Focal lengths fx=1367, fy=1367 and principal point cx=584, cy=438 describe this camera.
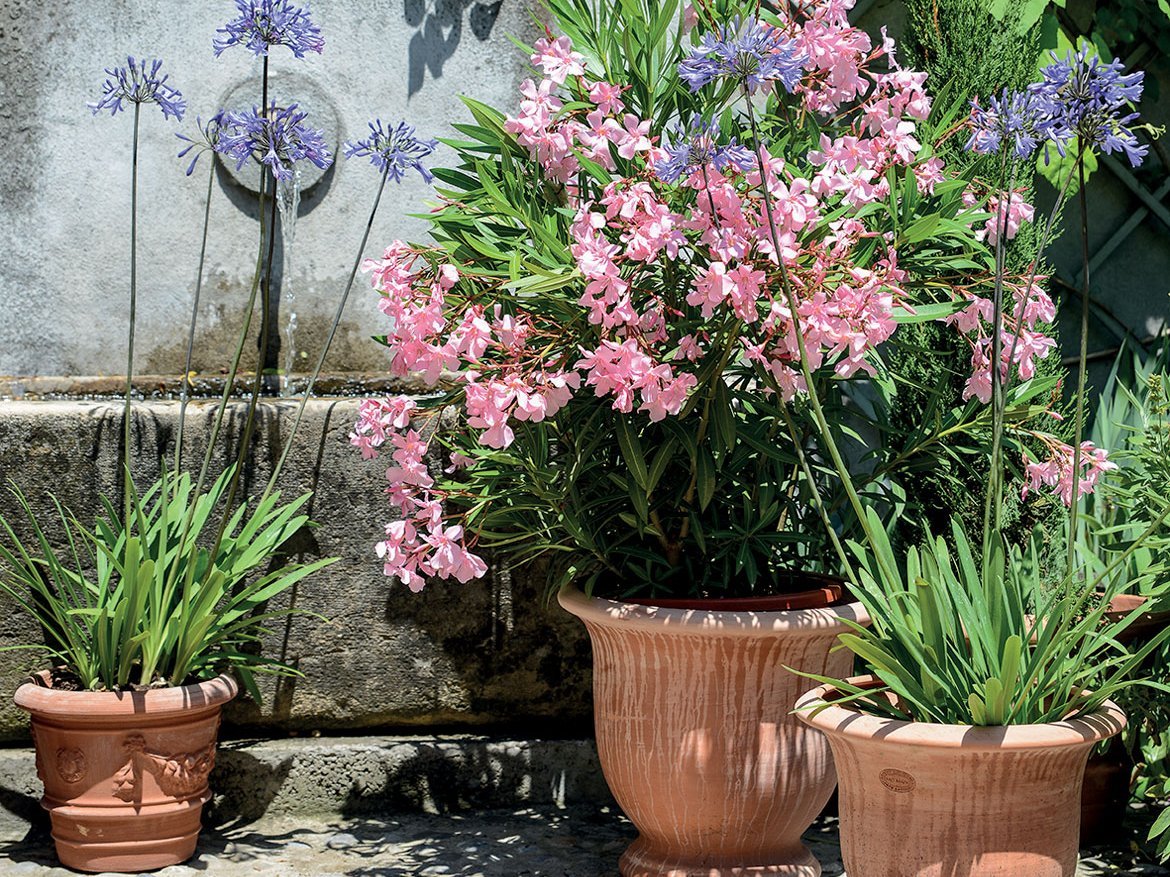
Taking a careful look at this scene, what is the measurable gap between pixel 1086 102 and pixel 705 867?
5.73 feet

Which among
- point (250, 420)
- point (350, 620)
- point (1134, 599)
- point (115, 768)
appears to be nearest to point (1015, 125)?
point (1134, 599)

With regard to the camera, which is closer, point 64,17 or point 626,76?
point 626,76

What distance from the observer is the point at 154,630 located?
125 inches

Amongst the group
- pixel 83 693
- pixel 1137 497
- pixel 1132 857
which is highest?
pixel 1137 497

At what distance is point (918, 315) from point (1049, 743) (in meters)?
0.92

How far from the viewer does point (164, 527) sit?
3.29m

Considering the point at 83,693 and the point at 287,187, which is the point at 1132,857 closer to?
the point at 83,693

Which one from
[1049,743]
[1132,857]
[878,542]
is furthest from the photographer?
[1132,857]

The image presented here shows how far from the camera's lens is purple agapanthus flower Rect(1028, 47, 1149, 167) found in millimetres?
2320

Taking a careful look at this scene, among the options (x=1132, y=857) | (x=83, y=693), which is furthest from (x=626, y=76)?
(x=1132, y=857)

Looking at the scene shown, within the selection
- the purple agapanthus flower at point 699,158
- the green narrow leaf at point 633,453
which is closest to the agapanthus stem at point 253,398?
the green narrow leaf at point 633,453

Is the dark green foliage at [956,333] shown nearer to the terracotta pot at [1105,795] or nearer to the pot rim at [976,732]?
the terracotta pot at [1105,795]

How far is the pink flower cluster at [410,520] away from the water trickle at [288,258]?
3.36 feet

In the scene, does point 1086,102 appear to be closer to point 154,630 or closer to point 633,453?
point 633,453
